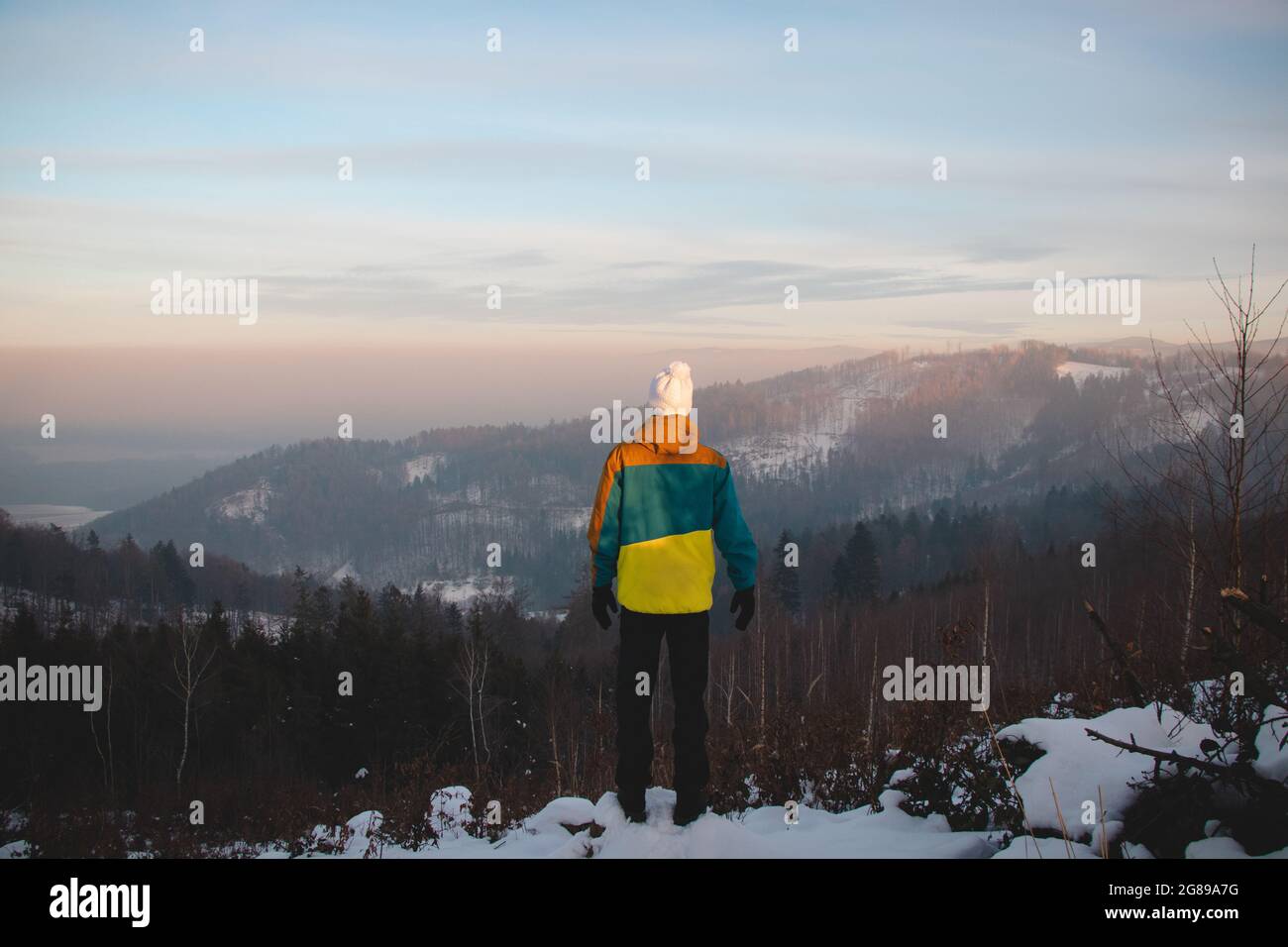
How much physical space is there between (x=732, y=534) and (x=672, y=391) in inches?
39.2

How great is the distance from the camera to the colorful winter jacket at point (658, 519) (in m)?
5.50

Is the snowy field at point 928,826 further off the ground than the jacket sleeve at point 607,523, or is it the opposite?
the jacket sleeve at point 607,523

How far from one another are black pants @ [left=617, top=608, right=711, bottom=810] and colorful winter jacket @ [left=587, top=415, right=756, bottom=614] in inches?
4.4

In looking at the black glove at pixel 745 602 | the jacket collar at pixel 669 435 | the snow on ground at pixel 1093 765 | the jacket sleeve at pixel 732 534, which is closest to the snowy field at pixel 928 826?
the snow on ground at pixel 1093 765

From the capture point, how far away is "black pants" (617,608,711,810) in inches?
217

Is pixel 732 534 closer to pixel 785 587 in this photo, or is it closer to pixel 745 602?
pixel 745 602

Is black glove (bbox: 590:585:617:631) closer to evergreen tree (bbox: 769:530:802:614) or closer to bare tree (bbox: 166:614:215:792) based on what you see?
bare tree (bbox: 166:614:215:792)

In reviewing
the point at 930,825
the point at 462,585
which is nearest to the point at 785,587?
the point at 930,825

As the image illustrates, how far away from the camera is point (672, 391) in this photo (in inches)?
218

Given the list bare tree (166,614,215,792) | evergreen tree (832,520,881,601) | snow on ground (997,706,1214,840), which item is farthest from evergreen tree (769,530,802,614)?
snow on ground (997,706,1214,840)

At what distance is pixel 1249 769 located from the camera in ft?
14.4

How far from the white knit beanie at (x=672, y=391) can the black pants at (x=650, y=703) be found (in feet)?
4.20

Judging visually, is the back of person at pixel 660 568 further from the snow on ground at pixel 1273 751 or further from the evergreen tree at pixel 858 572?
the evergreen tree at pixel 858 572
